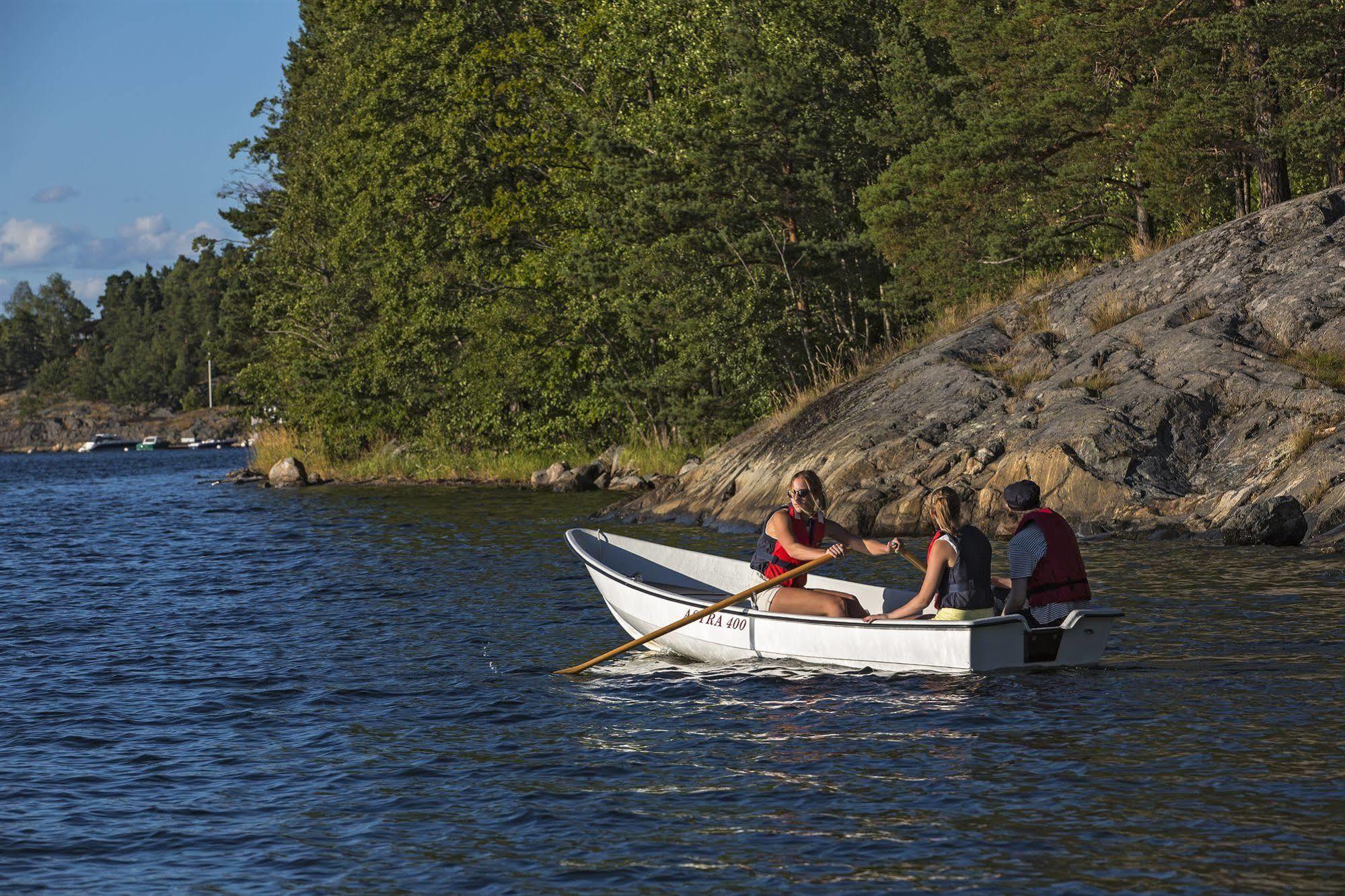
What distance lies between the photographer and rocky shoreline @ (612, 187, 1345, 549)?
22.8m

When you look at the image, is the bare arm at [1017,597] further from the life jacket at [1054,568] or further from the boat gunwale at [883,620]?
the boat gunwale at [883,620]

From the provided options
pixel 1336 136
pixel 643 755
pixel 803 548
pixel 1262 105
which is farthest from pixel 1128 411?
pixel 643 755

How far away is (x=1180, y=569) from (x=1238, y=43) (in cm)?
1336

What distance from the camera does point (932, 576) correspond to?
1318 centimetres

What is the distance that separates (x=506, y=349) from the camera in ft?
142

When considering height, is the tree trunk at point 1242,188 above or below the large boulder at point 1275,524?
above

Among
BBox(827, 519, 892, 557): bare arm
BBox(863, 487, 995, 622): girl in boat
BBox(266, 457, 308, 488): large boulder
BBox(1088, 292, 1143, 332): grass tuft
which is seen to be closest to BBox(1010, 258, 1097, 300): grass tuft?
BBox(1088, 292, 1143, 332): grass tuft

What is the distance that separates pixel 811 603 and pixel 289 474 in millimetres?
37826

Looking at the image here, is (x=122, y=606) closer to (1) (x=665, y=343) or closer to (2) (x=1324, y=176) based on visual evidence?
(1) (x=665, y=343)

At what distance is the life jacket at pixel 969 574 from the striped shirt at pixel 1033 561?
0.34m

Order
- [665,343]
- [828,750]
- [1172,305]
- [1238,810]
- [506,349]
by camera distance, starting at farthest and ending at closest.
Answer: [506,349]
[665,343]
[1172,305]
[828,750]
[1238,810]

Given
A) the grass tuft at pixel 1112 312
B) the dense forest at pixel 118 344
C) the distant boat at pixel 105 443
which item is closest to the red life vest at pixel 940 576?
the grass tuft at pixel 1112 312

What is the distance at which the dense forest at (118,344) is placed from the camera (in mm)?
166875

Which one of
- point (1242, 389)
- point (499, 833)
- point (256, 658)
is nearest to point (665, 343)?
point (1242, 389)
